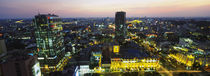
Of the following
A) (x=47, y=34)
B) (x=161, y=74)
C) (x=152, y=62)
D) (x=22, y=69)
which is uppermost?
(x=47, y=34)

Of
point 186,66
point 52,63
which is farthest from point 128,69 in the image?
point 52,63

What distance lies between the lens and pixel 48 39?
39156mm

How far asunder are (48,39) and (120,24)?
60.9 m

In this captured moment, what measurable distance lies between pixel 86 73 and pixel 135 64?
2021 centimetres

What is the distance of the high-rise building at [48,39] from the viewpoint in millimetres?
37469

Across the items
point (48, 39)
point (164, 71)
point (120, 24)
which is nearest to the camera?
point (48, 39)

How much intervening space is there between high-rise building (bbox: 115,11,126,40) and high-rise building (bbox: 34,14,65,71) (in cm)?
5471

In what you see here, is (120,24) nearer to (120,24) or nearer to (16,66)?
(120,24)

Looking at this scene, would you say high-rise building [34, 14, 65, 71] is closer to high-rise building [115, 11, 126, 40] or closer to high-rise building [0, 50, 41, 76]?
high-rise building [0, 50, 41, 76]

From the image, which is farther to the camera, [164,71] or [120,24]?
[120,24]

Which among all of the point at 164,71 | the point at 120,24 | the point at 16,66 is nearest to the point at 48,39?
the point at 16,66

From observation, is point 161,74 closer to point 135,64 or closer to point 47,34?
point 135,64

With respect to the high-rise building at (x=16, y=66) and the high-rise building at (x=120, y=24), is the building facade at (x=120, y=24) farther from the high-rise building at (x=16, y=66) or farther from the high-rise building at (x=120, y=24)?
the high-rise building at (x=16, y=66)

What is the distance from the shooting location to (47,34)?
3847 centimetres
